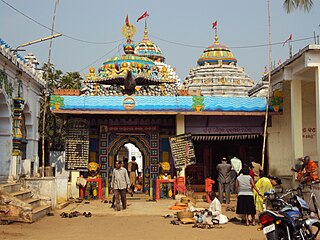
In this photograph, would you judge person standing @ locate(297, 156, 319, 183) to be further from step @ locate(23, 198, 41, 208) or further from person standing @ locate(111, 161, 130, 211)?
step @ locate(23, 198, 41, 208)

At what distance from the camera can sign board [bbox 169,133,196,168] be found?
1571 centimetres

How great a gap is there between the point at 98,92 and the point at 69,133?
2.45m

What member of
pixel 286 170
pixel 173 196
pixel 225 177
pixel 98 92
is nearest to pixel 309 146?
pixel 286 170

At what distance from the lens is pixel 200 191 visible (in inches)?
730

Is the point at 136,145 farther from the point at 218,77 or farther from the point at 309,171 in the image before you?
the point at 218,77

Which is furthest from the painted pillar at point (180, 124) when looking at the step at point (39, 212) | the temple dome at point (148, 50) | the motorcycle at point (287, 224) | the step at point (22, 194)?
the temple dome at point (148, 50)

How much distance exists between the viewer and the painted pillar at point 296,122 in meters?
13.6

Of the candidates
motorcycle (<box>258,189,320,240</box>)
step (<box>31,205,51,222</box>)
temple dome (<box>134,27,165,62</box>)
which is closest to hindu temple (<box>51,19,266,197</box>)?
step (<box>31,205,51,222</box>)

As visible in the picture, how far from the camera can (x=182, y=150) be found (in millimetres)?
15828

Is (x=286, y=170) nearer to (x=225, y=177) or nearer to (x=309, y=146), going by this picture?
(x=309, y=146)

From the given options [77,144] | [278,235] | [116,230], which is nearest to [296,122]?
[116,230]

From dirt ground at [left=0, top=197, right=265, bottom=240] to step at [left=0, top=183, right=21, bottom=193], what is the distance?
1152 millimetres

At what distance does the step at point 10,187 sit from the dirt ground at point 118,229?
3.78ft

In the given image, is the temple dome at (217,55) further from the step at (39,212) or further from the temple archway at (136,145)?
the step at (39,212)
